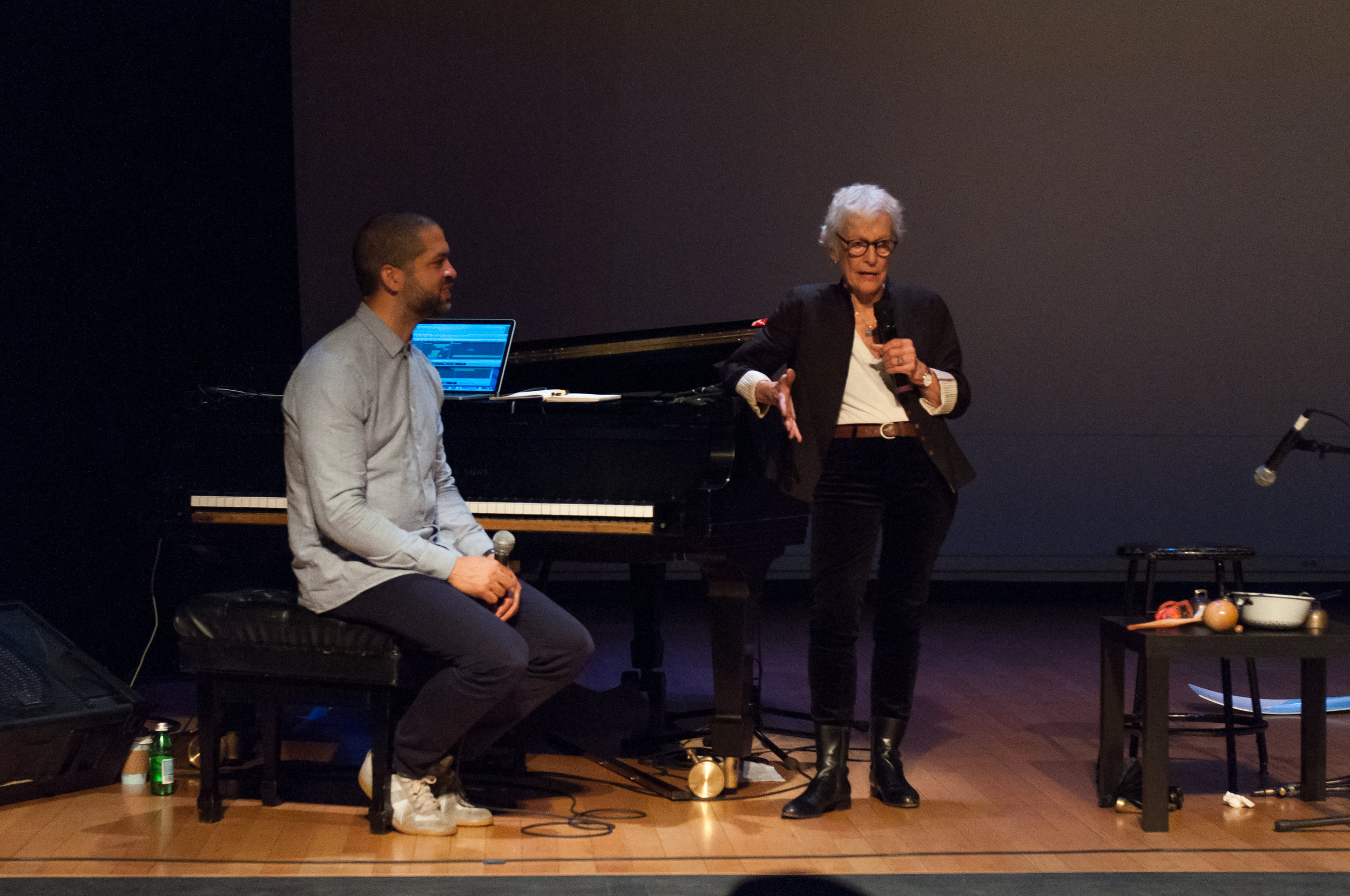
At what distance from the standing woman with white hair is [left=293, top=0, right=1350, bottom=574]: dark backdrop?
3874 mm

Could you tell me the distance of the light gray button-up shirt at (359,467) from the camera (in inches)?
117

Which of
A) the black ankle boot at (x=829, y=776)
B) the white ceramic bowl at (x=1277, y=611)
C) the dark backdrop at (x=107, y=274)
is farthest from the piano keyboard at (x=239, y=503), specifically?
the white ceramic bowl at (x=1277, y=611)

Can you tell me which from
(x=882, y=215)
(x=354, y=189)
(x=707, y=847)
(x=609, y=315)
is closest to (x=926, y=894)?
(x=707, y=847)

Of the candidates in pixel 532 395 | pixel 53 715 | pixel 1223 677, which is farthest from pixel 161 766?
pixel 1223 677

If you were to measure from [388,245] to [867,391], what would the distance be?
1217 millimetres

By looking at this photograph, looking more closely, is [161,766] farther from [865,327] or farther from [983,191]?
[983,191]

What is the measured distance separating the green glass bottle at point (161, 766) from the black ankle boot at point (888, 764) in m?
1.86

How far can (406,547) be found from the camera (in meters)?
3.01

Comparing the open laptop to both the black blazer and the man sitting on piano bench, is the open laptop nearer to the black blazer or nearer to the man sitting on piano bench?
the man sitting on piano bench

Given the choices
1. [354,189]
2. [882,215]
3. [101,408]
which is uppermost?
[354,189]

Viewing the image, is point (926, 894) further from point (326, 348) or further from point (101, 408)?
point (101, 408)

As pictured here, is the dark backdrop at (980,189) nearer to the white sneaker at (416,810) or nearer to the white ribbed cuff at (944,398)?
the white ribbed cuff at (944,398)

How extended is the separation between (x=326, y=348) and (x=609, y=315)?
13.8ft

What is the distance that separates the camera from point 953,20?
7230mm
